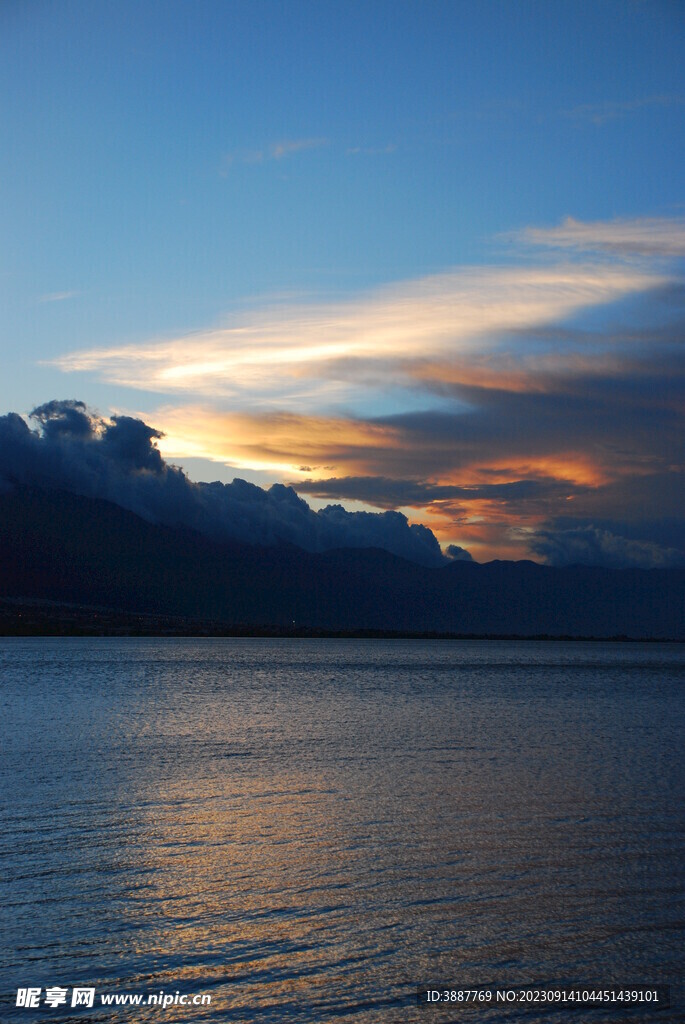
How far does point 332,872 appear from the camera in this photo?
52.2 ft

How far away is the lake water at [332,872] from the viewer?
11.2 m

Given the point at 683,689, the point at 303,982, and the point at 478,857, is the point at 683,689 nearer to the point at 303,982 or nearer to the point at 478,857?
the point at 478,857

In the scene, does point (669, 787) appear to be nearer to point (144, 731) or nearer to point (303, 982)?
point (303, 982)

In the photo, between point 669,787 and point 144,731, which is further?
point 144,731

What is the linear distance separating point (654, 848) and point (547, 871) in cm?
325

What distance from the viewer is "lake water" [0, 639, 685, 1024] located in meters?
11.2

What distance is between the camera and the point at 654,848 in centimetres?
1819

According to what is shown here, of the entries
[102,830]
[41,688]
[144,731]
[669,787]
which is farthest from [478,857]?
[41,688]

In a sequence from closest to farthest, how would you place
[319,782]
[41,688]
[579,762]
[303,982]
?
[303,982], [319,782], [579,762], [41,688]

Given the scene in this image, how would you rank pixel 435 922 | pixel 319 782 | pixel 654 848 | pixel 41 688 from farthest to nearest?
pixel 41 688 < pixel 319 782 < pixel 654 848 < pixel 435 922

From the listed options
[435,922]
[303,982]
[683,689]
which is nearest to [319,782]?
[435,922]

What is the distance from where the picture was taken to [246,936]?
12.5 metres

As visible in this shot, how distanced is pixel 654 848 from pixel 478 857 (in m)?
3.95

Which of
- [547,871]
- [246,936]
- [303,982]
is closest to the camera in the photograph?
[303,982]
